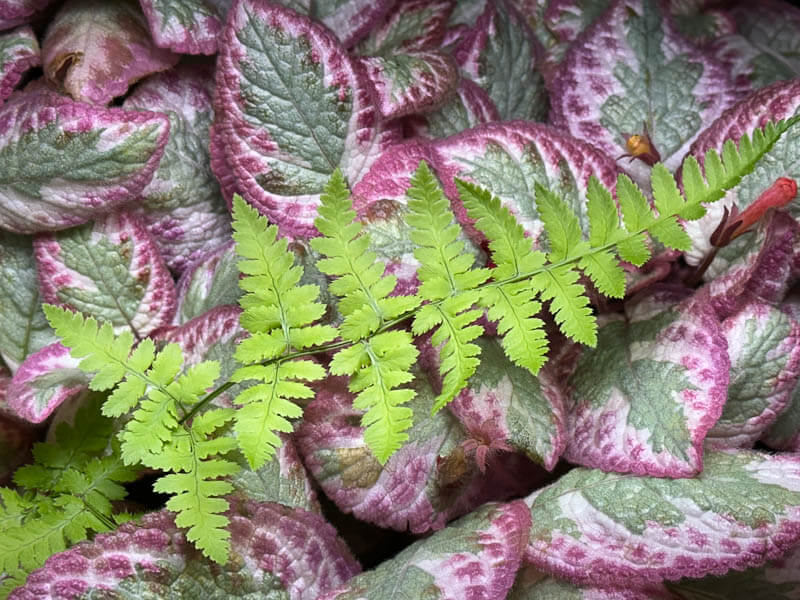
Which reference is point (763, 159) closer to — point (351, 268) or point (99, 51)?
point (351, 268)

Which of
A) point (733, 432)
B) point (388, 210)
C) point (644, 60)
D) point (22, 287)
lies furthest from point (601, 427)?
point (22, 287)

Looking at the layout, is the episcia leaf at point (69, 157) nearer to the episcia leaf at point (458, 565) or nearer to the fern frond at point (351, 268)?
the fern frond at point (351, 268)

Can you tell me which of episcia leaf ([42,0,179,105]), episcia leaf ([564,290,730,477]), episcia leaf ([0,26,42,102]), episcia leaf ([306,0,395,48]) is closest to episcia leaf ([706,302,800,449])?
episcia leaf ([564,290,730,477])

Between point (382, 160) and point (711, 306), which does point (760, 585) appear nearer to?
point (711, 306)

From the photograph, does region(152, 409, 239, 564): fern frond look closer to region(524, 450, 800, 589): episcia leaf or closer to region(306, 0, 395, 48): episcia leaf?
region(524, 450, 800, 589): episcia leaf

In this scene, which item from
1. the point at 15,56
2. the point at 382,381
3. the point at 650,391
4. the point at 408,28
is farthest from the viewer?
the point at 408,28

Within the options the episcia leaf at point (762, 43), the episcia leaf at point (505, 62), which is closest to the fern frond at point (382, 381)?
the episcia leaf at point (505, 62)

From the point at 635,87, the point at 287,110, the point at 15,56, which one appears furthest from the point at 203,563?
the point at 635,87
